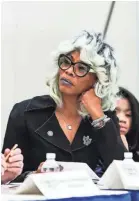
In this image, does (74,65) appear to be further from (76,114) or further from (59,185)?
(59,185)

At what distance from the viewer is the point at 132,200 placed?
2.14ft

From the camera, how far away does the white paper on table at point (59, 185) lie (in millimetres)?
587

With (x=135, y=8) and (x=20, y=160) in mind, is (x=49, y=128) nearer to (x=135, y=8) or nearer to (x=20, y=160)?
(x=20, y=160)

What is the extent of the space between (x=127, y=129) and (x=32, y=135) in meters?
0.50

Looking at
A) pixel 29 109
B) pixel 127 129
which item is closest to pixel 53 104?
pixel 29 109

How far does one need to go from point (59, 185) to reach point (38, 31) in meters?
1.75

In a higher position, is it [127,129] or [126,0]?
[126,0]

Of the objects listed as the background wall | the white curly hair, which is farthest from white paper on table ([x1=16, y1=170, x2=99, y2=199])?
the background wall

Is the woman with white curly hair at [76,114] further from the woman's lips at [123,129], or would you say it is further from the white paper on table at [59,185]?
the white paper on table at [59,185]

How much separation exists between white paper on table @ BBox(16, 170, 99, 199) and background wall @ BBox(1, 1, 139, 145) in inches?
56.3

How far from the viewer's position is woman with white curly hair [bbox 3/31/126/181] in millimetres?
1282

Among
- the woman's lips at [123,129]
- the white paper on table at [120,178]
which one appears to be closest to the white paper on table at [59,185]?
the white paper on table at [120,178]

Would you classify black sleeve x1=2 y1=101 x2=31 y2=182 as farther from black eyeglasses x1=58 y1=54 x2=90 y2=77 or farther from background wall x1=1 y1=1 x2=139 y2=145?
background wall x1=1 y1=1 x2=139 y2=145

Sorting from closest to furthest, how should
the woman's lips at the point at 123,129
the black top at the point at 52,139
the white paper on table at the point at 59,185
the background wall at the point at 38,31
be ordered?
1. the white paper on table at the point at 59,185
2. the black top at the point at 52,139
3. the woman's lips at the point at 123,129
4. the background wall at the point at 38,31
